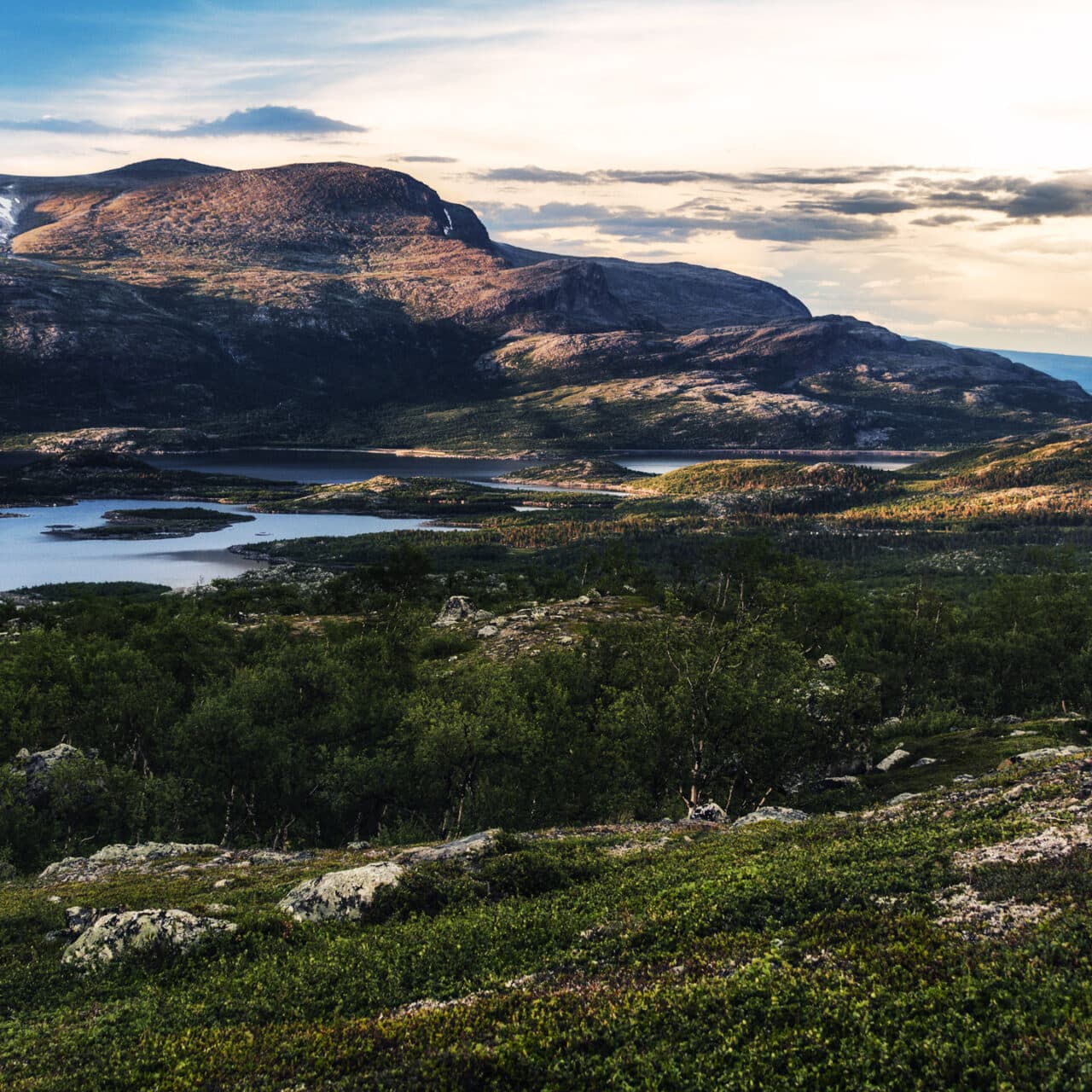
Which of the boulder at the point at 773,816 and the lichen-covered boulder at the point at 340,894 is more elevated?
the lichen-covered boulder at the point at 340,894

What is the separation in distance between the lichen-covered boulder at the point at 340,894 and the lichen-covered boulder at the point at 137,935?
9.89 feet

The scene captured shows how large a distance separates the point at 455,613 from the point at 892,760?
103586 millimetres

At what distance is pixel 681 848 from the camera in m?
42.5

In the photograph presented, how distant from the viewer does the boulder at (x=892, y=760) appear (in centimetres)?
Result: 6838

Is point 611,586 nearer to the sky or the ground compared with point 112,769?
nearer to the ground

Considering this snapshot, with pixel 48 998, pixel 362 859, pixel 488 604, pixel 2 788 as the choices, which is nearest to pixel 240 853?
pixel 362 859

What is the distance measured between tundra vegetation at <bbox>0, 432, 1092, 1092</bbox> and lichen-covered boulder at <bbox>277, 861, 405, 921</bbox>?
319 mm

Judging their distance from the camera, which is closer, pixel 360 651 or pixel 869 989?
pixel 869 989

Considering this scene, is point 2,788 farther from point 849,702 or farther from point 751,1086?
point 849,702

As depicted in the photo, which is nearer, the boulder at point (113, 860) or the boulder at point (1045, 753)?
the boulder at point (113, 860)

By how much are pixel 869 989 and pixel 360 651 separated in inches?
3240

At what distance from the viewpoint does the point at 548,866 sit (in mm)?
38094

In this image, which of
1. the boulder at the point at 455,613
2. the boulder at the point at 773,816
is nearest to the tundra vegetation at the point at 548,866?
the boulder at the point at 773,816

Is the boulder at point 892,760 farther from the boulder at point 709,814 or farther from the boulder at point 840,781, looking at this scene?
the boulder at point 709,814
